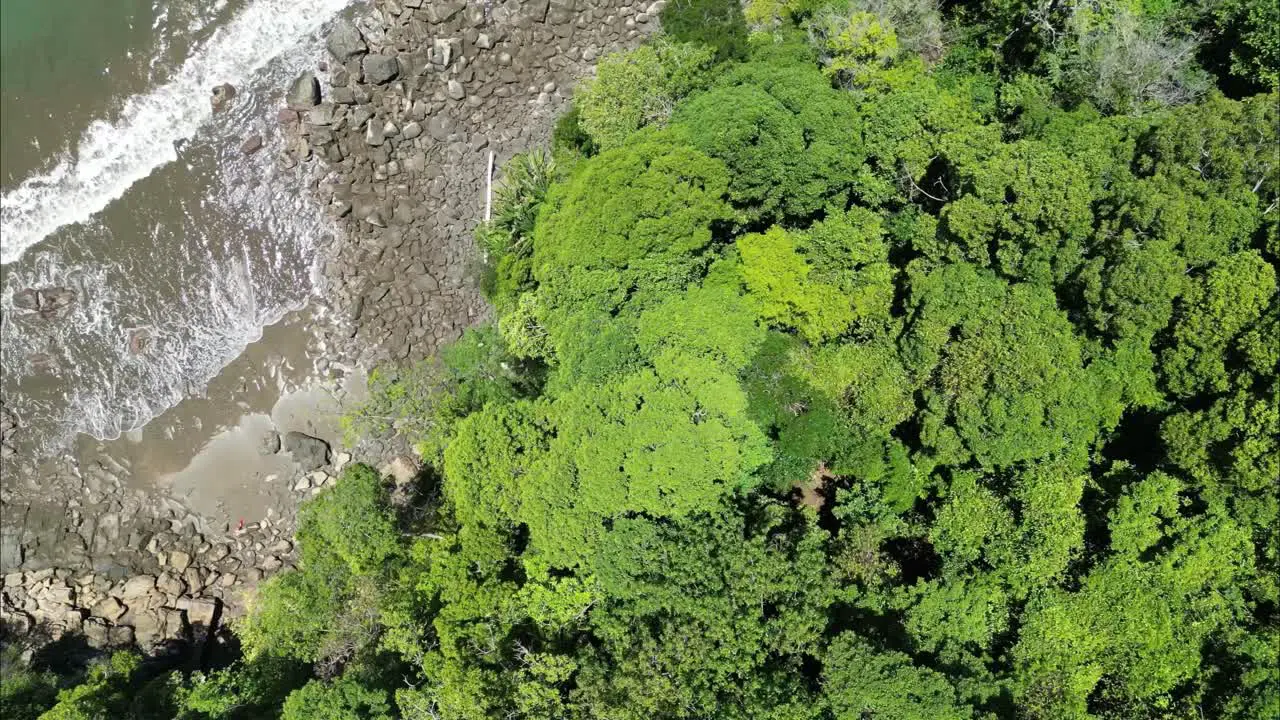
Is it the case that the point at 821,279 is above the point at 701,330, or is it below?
below

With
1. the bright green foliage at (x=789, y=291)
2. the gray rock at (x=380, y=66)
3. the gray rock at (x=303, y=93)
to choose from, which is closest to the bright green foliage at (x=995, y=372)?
the bright green foliage at (x=789, y=291)

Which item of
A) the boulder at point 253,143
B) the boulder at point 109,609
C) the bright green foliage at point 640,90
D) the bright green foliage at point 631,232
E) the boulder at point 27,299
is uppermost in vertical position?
the boulder at point 253,143

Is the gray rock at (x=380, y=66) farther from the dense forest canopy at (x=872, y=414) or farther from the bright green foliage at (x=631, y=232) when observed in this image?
the bright green foliage at (x=631, y=232)

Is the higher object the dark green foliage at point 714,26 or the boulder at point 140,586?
the dark green foliage at point 714,26

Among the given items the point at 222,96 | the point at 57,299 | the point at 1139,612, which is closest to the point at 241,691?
the point at 57,299

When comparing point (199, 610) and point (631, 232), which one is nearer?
point (631, 232)

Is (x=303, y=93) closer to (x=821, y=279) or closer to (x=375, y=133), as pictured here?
(x=375, y=133)
